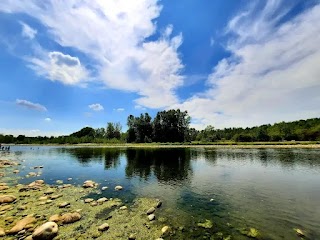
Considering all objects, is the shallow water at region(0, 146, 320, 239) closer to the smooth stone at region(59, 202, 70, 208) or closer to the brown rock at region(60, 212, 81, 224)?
the smooth stone at region(59, 202, 70, 208)

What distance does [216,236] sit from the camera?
42.6 feet

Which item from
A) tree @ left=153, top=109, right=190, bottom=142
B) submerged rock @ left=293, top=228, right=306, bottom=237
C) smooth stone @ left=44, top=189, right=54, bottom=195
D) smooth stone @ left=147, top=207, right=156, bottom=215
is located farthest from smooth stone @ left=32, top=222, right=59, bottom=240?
tree @ left=153, top=109, right=190, bottom=142

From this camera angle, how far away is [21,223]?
47.2 feet

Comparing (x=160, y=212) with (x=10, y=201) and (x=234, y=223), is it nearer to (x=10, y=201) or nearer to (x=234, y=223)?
(x=234, y=223)

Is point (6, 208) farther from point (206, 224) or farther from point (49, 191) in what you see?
point (206, 224)

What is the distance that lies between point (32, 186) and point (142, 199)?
49.7 feet

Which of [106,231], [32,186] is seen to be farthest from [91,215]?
[32,186]

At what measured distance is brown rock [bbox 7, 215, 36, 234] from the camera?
13.5m

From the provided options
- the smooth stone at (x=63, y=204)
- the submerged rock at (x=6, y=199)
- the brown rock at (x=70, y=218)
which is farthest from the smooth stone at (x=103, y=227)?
the submerged rock at (x=6, y=199)

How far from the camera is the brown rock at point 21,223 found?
44.2 feet

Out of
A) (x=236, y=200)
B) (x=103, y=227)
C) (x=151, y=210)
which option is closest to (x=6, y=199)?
(x=103, y=227)

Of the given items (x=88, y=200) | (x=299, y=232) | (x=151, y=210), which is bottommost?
(x=299, y=232)

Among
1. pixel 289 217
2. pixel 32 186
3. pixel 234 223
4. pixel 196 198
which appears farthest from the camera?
pixel 32 186

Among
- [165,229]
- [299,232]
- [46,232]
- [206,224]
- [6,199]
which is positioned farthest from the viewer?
[6,199]
